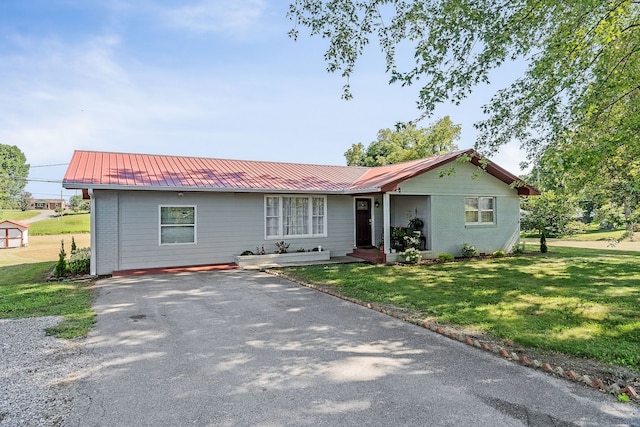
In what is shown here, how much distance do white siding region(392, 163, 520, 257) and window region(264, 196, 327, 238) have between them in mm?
3104

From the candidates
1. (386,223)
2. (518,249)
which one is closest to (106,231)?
(386,223)

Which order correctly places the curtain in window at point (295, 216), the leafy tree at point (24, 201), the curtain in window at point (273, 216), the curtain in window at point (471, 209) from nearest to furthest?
the curtain in window at point (273, 216) → the curtain in window at point (295, 216) → the curtain in window at point (471, 209) → the leafy tree at point (24, 201)

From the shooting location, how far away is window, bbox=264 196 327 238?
516 inches

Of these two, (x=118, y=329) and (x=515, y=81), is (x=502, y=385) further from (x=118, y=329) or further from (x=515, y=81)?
(x=515, y=81)

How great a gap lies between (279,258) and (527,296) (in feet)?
25.5

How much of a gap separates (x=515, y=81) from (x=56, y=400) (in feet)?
28.7

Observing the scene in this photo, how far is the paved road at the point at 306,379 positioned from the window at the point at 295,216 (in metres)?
6.93

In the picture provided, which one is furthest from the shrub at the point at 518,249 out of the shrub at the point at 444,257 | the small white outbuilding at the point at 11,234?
the small white outbuilding at the point at 11,234

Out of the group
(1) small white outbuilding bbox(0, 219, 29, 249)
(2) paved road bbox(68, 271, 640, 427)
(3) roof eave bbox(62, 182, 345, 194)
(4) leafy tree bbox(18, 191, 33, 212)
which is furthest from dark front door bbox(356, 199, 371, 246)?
(4) leafy tree bbox(18, 191, 33, 212)

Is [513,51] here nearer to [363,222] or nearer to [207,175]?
[363,222]

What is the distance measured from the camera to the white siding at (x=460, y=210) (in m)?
13.7

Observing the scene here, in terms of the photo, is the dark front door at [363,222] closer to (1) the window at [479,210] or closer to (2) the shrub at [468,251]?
(2) the shrub at [468,251]

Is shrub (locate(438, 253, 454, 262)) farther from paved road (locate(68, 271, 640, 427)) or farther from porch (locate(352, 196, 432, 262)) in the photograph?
paved road (locate(68, 271, 640, 427))

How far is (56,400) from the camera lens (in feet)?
10.8
